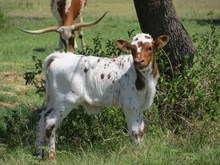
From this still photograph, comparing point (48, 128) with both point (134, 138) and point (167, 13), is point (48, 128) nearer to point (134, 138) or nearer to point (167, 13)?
point (134, 138)

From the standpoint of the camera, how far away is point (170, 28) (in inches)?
308

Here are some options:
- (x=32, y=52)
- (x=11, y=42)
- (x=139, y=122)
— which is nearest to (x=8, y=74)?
(x=32, y=52)

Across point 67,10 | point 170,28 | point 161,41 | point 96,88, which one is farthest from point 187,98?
point 67,10

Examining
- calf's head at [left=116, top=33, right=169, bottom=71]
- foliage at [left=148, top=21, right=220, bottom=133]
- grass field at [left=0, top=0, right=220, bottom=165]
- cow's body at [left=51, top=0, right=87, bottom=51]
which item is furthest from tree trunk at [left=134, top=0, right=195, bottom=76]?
cow's body at [left=51, top=0, right=87, bottom=51]

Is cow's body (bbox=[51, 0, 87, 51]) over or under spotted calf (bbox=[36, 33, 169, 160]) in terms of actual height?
over

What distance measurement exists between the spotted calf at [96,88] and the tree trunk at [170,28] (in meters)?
1.35

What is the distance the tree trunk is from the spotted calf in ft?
4.43

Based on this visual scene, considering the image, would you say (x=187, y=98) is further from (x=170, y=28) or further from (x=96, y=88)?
(x=96, y=88)

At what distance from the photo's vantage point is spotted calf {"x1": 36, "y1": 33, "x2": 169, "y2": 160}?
6375 millimetres

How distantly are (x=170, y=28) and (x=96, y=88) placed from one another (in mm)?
1781

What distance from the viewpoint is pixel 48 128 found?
21.1 feet

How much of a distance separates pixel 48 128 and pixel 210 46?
8.31 feet

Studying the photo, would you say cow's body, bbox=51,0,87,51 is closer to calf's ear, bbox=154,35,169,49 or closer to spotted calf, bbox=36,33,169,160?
spotted calf, bbox=36,33,169,160

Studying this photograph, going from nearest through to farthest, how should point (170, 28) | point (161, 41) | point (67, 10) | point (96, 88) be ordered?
1. point (161, 41)
2. point (96, 88)
3. point (170, 28)
4. point (67, 10)
